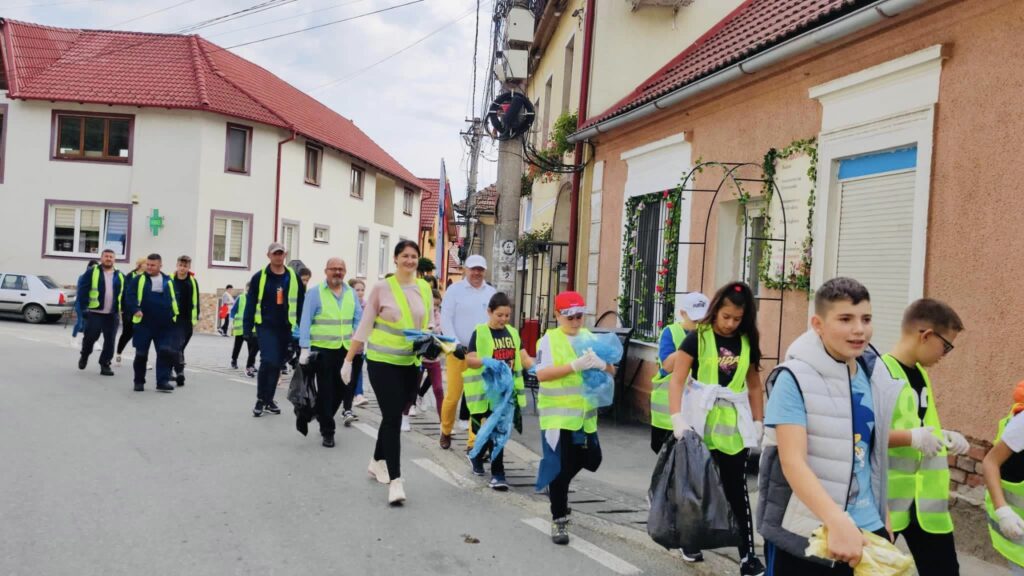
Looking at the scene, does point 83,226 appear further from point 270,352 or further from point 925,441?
point 925,441

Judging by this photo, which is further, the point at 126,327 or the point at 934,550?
the point at 126,327

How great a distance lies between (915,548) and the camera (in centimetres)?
371

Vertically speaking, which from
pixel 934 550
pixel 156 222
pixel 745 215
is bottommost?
pixel 934 550

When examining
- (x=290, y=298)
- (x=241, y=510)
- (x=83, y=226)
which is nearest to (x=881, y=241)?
(x=241, y=510)

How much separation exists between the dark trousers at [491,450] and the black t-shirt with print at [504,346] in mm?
585

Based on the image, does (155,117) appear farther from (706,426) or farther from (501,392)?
(706,426)

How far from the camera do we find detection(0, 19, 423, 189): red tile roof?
25406 mm

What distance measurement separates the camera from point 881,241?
23.4 ft

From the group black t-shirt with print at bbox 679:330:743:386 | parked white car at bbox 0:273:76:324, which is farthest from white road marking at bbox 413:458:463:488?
parked white car at bbox 0:273:76:324

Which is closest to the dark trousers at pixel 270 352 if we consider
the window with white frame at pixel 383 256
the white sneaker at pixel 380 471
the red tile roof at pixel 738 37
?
the white sneaker at pixel 380 471

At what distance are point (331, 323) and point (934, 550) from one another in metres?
6.25

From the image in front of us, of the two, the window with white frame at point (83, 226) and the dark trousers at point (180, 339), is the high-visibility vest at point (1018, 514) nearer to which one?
the dark trousers at point (180, 339)

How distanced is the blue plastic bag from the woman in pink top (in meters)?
1.31

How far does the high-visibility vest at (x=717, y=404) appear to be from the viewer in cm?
467
